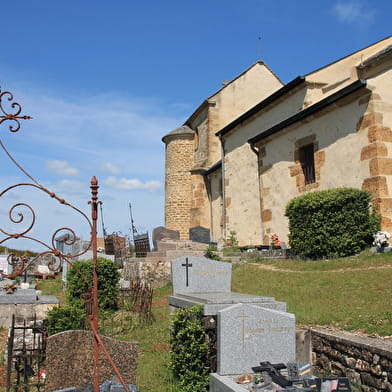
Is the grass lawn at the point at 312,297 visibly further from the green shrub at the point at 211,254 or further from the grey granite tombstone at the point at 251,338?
the green shrub at the point at 211,254

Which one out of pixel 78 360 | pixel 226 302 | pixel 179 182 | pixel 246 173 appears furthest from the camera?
pixel 179 182

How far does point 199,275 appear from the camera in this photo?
7.43 metres

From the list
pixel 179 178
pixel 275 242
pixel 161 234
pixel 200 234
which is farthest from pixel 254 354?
pixel 179 178

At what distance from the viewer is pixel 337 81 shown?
16.2 m

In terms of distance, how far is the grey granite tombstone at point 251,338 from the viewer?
493cm

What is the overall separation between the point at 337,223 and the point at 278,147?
5679 millimetres

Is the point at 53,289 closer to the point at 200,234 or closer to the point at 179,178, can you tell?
the point at 200,234

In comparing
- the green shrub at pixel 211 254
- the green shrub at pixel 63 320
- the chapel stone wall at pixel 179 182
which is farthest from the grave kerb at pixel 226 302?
the chapel stone wall at pixel 179 182

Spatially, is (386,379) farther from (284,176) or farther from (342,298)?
(284,176)

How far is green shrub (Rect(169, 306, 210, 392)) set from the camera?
16.6ft

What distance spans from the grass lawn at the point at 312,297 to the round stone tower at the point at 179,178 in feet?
46.7

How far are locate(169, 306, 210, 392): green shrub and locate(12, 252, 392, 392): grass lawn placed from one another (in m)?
0.23

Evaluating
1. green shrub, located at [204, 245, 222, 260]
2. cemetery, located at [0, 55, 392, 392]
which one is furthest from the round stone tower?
cemetery, located at [0, 55, 392, 392]

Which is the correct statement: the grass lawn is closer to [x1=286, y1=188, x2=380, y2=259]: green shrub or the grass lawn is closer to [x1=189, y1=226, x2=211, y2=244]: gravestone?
[x1=286, y1=188, x2=380, y2=259]: green shrub
